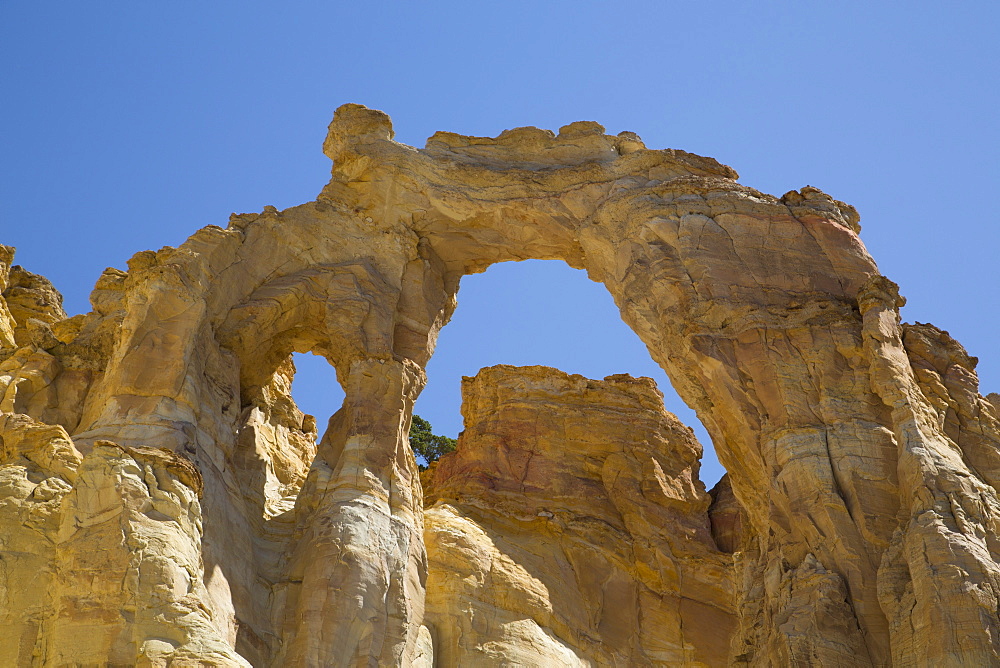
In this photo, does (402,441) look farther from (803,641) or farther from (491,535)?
(803,641)

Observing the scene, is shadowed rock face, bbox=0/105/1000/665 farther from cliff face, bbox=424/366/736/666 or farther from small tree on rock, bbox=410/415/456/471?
small tree on rock, bbox=410/415/456/471

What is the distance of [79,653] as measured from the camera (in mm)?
14820

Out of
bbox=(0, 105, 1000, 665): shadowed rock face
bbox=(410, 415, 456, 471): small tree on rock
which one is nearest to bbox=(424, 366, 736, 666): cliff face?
bbox=(0, 105, 1000, 665): shadowed rock face

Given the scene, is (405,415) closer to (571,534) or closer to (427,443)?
(571,534)

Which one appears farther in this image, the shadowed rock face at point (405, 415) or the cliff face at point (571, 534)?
the cliff face at point (571, 534)

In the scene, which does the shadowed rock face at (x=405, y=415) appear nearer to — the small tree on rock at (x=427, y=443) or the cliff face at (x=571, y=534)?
the cliff face at (x=571, y=534)

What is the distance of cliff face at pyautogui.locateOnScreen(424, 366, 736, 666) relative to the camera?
23734 millimetres

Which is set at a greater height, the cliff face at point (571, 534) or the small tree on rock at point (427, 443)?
the small tree on rock at point (427, 443)

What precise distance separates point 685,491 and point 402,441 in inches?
434

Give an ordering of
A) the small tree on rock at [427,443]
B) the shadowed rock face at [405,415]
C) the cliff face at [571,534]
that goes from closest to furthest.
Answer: the shadowed rock face at [405,415]
the cliff face at [571,534]
the small tree on rock at [427,443]

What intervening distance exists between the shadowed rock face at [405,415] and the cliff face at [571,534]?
38.1 inches

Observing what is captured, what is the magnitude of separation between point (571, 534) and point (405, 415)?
731cm

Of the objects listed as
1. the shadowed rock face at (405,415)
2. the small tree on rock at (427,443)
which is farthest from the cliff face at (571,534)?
the small tree on rock at (427,443)

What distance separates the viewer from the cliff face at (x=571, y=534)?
77.9ft
